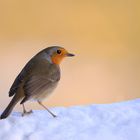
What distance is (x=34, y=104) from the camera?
367cm

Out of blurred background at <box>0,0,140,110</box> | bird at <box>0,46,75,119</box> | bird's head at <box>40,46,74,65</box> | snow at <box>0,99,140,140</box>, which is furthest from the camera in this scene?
blurred background at <box>0,0,140,110</box>

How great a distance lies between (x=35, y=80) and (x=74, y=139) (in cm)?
53

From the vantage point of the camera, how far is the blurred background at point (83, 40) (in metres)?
4.20

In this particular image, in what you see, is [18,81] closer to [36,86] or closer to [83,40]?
[36,86]

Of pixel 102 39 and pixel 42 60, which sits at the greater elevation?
pixel 42 60

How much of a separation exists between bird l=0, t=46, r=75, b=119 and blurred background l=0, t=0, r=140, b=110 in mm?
2055

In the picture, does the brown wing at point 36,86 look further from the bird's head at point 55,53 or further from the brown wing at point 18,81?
the bird's head at point 55,53

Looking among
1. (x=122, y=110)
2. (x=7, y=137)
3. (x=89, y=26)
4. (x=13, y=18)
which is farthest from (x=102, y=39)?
(x=7, y=137)

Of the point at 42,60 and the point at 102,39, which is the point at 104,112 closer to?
the point at 42,60

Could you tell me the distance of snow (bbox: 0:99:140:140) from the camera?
1433 millimetres


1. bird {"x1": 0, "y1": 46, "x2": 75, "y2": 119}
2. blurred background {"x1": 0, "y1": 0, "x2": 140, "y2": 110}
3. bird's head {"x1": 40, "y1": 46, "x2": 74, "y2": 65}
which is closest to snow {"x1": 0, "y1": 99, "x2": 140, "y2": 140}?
bird {"x1": 0, "y1": 46, "x2": 75, "y2": 119}

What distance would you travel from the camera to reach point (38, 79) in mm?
1905

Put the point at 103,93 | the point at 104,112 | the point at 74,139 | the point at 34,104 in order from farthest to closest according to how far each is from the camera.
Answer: the point at 103,93
the point at 34,104
the point at 104,112
the point at 74,139

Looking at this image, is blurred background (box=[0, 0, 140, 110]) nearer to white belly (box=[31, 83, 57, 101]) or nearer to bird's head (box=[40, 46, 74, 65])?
bird's head (box=[40, 46, 74, 65])
